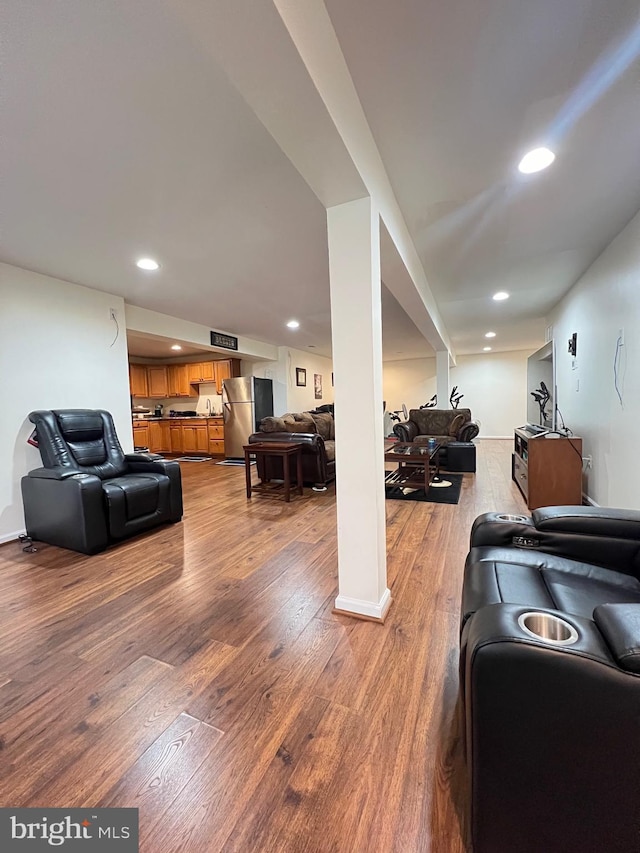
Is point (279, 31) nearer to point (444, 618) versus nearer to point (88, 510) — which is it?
point (444, 618)

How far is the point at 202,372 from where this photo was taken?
7562mm

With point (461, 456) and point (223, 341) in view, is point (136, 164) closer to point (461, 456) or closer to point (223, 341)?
point (223, 341)

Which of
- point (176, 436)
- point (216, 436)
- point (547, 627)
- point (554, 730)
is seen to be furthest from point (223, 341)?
point (554, 730)

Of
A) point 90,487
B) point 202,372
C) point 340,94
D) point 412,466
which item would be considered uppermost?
point 340,94

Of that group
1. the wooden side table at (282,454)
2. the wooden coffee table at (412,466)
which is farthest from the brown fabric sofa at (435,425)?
the wooden side table at (282,454)

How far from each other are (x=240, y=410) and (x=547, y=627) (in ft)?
21.7

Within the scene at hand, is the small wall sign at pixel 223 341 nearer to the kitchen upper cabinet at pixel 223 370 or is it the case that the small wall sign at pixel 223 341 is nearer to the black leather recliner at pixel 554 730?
the kitchen upper cabinet at pixel 223 370

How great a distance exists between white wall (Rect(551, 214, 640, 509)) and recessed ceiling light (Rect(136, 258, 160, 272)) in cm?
376

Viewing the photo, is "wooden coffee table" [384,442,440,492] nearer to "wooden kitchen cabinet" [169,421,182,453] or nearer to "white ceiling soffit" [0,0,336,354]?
"white ceiling soffit" [0,0,336,354]

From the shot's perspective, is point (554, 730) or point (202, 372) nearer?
point (554, 730)

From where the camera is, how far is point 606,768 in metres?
0.68

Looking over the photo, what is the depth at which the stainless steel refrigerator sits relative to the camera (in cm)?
696

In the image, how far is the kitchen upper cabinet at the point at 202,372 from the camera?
7.48 m

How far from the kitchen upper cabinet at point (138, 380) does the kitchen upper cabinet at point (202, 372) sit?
3.50ft
